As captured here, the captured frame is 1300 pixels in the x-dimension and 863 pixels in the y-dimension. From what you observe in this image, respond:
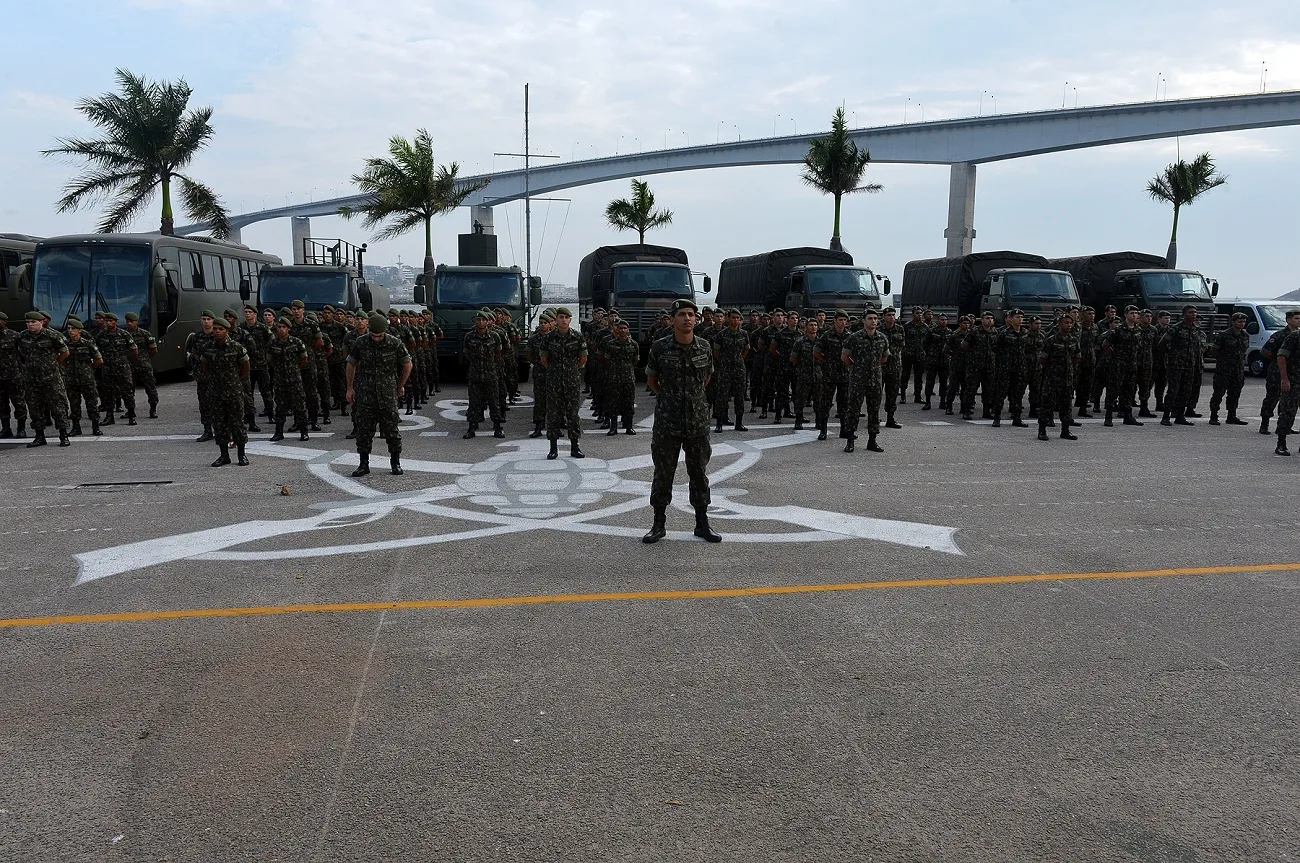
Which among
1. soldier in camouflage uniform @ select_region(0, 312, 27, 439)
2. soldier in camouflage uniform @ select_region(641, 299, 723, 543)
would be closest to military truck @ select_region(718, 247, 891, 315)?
soldier in camouflage uniform @ select_region(641, 299, 723, 543)

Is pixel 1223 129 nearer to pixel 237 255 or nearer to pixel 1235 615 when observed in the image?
pixel 237 255

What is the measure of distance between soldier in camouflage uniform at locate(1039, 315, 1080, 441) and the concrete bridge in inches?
1152

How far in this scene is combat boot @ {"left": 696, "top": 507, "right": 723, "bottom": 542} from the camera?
294 inches

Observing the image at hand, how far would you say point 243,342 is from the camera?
553 inches

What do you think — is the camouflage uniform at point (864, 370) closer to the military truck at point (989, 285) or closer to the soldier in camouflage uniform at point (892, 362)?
the soldier in camouflage uniform at point (892, 362)

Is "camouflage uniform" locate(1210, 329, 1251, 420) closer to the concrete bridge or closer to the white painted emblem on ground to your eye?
the white painted emblem on ground

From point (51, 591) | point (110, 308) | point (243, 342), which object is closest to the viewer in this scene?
point (51, 591)

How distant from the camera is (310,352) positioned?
14430 mm

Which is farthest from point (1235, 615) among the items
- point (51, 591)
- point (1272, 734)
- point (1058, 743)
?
point (51, 591)

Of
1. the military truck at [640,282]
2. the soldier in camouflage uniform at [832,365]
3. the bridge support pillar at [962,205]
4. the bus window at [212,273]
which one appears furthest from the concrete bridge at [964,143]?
the soldier in camouflage uniform at [832,365]

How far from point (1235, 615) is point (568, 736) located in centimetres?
426

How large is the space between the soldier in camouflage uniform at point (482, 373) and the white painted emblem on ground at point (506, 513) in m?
1.89

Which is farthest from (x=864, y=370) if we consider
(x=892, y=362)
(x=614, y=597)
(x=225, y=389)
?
(x=225, y=389)

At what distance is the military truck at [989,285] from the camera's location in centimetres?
2125
